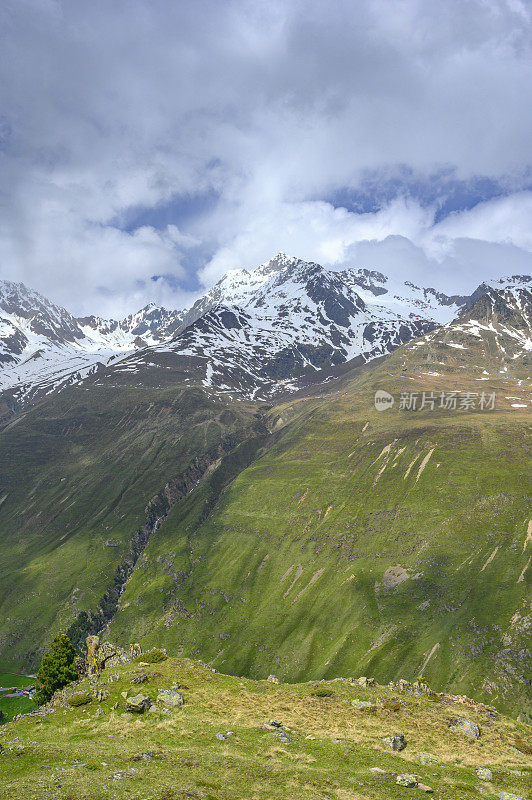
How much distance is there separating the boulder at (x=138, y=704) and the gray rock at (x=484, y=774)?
36061mm

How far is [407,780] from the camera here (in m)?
34.8

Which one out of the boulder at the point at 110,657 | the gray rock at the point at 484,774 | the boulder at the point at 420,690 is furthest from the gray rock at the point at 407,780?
the boulder at the point at 110,657

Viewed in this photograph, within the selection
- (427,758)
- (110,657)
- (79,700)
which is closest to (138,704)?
(79,700)

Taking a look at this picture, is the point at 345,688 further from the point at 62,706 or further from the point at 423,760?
the point at 62,706

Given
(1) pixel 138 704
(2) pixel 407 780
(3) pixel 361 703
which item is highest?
(2) pixel 407 780

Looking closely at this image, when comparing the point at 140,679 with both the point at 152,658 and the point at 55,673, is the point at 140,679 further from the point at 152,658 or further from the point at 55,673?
the point at 55,673

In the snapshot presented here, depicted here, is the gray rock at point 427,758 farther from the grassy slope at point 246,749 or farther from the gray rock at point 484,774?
the gray rock at point 484,774

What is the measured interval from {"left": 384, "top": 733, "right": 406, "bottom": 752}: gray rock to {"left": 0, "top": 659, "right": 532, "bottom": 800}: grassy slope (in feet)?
2.13

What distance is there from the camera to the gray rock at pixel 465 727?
49.0 m

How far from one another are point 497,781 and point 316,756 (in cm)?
1608

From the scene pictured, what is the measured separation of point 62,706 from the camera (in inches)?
2153

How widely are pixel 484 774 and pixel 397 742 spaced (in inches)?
334

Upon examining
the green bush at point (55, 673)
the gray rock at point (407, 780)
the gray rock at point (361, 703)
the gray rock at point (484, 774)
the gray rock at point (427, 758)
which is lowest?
the green bush at point (55, 673)

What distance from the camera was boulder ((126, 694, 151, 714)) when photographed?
166ft
